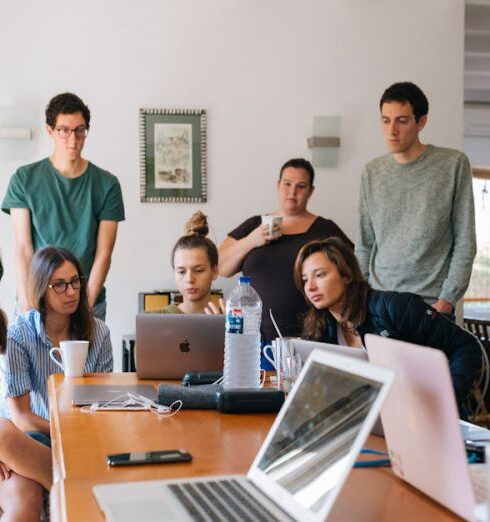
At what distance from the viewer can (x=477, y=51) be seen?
6027mm

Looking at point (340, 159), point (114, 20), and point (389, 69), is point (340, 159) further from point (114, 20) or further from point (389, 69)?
point (114, 20)

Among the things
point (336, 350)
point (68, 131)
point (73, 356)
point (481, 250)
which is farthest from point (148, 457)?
point (481, 250)

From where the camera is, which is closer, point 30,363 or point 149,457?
point 149,457

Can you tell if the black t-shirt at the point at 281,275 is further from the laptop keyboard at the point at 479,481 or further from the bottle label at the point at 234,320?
the laptop keyboard at the point at 479,481

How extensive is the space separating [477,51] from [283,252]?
332cm

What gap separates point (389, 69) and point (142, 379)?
3.01m

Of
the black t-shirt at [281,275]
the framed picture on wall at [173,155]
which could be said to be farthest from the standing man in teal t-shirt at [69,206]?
the black t-shirt at [281,275]

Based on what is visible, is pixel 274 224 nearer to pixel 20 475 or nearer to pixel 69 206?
pixel 69 206

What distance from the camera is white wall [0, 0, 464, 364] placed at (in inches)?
167

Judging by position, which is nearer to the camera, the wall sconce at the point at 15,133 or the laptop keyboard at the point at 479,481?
the laptop keyboard at the point at 479,481

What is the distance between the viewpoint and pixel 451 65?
4.64 metres

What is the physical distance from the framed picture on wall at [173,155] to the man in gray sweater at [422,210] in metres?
1.26

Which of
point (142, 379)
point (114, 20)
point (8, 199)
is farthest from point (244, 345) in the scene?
point (114, 20)

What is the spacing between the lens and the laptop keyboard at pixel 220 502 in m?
0.94
